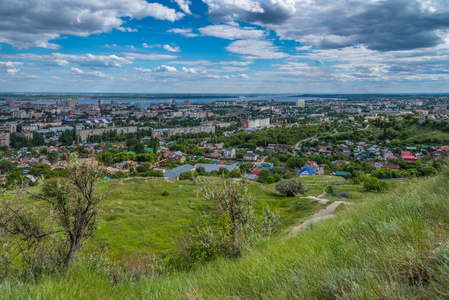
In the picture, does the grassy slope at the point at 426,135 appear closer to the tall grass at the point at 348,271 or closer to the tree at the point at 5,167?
the tall grass at the point at 348,271

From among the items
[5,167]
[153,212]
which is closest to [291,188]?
[153,212]

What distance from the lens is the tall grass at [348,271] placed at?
1.55 m

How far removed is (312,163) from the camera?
116 ft

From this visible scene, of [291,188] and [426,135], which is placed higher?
[426,135]

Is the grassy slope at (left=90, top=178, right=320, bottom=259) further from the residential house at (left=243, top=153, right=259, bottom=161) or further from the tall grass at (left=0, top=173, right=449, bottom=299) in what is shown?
the residential house at (left=243, top=153, right=259, bottom=161)

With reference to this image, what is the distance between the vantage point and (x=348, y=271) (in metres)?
1.71

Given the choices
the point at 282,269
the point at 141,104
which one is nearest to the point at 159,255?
the point at 282,269

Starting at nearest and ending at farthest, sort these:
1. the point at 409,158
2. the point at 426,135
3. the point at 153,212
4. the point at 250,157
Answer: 1. the point at 153,212
2. the point at 409,158
3. the point at 250,157
4. the point at 426,135

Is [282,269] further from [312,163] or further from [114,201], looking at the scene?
[312,163]

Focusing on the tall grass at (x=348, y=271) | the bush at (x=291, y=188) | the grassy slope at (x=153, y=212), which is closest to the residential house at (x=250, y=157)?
the grassy slope at (x=153, y=212)

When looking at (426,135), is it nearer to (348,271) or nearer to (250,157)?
(250,157)

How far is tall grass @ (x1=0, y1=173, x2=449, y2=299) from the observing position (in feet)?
5.08

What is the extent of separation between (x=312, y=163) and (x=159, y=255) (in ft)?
98.8

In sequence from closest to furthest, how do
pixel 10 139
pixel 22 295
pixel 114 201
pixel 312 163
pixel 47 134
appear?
pixel 22 295
pixel 114 201
pixel 312 163
pixel 10 139
pixel 47 134
